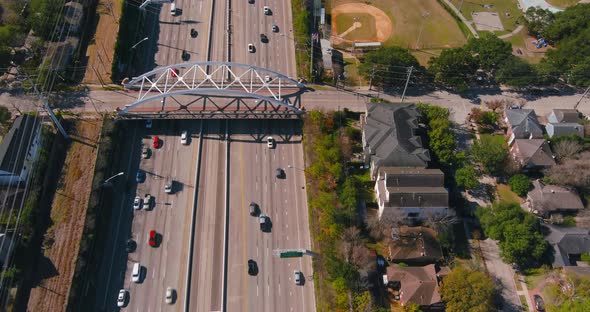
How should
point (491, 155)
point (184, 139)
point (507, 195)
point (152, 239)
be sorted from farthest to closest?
1. point (184, 139)
2. point (507, 195)
3. point (491, 155)
4. point (152, 239)

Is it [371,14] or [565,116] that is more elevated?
[371,14]

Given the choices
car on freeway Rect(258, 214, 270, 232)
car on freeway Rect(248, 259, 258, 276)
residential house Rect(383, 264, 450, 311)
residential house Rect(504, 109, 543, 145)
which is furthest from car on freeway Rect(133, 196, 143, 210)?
residential house Rect(504, 109, 543, 145)

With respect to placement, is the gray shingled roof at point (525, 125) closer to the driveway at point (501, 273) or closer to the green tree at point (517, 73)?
the green tree at point (517, 73)

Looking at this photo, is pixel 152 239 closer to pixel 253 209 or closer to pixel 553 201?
pixel 253 209

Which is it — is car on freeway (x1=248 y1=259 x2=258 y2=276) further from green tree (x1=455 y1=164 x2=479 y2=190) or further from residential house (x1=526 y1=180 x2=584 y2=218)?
residential house (x1=526 y1=180 x2=584 y2=218)

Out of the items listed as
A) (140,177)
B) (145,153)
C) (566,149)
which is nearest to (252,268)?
(140,177)

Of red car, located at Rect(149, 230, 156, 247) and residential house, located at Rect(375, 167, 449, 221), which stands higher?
residential house, located at Rect(375, 167, 449, 221)
